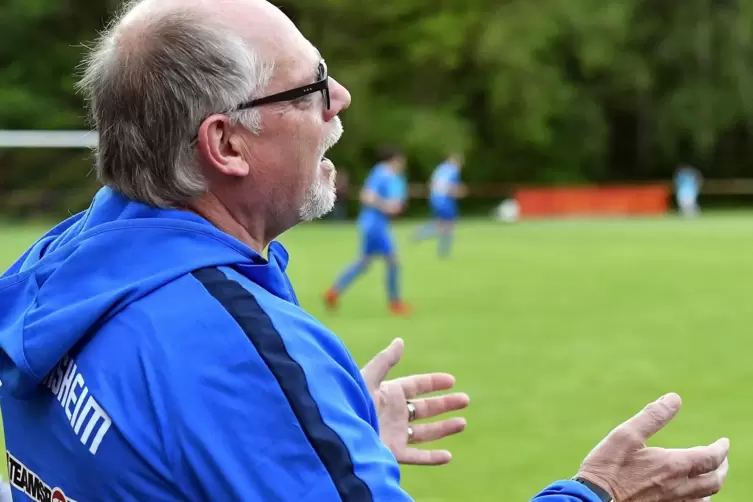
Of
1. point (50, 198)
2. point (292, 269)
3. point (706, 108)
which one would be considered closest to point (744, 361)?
point (292, 269)

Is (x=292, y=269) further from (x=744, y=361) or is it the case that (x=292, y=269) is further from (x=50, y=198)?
(x=50, y=198)

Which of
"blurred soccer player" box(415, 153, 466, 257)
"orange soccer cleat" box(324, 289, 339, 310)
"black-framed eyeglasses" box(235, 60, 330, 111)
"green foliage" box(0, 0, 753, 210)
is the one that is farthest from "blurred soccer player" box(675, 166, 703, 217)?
"black-framed eyeglasses" box(235, 60, 330, 111)

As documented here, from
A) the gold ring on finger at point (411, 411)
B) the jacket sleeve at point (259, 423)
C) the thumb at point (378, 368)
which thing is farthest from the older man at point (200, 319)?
the gold ring on finger at point (411, 411)

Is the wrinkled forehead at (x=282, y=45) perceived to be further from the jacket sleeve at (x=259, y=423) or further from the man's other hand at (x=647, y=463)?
the man's other hand at (x=647, y=463)

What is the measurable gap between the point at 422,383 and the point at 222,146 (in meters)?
0.92

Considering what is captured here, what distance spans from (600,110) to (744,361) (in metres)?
39.5

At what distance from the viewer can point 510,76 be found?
43.6 meters

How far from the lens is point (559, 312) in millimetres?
12555

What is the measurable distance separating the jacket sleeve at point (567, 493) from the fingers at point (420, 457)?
587 millimetres

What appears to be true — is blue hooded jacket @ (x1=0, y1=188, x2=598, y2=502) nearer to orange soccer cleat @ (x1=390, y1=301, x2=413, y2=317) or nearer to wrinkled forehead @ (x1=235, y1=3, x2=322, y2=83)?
wrinkled forehead @ (x1=235, y1=3, x2=322, y2=83)

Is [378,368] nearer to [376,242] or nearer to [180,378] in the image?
[180,378]

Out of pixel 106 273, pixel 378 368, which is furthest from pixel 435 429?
pixel 106 273

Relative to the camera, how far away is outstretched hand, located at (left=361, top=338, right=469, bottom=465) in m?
2.45

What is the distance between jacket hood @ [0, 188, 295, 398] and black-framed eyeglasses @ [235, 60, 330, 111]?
8.6 inches
